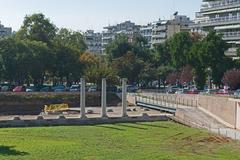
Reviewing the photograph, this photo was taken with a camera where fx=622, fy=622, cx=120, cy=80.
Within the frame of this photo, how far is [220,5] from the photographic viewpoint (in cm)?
13225

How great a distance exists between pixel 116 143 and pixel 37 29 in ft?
222

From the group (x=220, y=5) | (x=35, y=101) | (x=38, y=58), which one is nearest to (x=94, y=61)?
(x=38, y=58)

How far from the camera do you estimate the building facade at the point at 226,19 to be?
126 metres

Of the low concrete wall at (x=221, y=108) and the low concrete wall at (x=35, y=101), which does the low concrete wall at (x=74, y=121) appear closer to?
the low concrete wall at (x=221, y=108)

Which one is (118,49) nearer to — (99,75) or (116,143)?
(99,75)

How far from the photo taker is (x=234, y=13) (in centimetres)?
12800

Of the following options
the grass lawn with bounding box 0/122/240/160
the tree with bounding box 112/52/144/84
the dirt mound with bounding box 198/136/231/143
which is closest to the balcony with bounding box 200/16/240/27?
the tree with bounding box 112/52/144/84

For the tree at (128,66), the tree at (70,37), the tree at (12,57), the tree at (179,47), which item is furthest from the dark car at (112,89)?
the tree at (70,37)

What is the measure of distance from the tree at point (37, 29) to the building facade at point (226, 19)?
34.2 meters

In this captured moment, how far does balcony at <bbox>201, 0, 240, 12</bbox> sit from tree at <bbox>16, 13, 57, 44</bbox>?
36514 mm

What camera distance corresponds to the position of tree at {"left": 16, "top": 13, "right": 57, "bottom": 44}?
117375 mm

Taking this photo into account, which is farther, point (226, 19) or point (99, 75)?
point (226, 19)

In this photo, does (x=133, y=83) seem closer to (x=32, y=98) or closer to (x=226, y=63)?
(x=226, y=63)

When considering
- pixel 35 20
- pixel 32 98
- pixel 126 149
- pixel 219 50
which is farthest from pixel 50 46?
pixel 126 149
